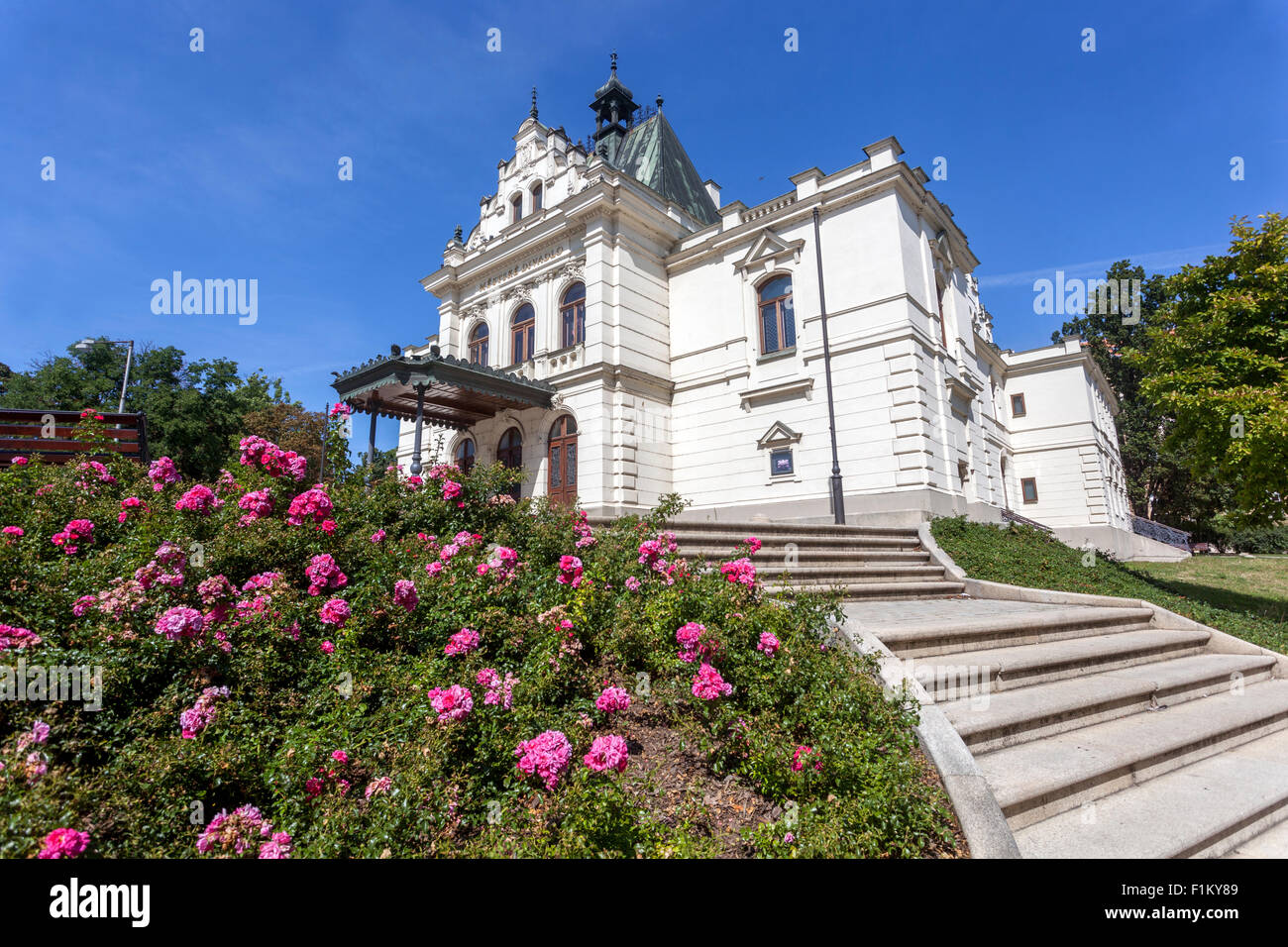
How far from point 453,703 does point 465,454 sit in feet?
66.9

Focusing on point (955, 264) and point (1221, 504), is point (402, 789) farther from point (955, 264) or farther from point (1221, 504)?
point (1221, 504)

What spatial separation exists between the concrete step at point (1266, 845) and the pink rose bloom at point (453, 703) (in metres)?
4.53

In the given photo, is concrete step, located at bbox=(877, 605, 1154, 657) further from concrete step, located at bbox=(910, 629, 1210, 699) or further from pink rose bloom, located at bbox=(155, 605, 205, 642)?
pink rose bloom, located at bbox=(155, 605, 205, 642)

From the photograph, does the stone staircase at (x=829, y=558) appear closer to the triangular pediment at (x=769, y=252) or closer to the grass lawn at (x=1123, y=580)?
the grass lawn at (x=1123, y=580)

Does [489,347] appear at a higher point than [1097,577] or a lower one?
higher

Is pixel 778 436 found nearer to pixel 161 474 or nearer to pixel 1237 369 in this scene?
pixel 1237 369

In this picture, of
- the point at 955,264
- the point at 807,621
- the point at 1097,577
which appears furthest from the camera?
the point at 955,264

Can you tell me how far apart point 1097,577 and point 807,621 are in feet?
38.0

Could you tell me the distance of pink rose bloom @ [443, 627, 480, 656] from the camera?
3885 mm

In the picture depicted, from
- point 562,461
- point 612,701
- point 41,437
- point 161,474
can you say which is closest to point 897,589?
point 612,701

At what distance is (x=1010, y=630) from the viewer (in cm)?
629

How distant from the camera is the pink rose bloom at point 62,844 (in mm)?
1939

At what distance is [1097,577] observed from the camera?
41.0ft

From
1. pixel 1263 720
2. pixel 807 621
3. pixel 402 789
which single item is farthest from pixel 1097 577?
pixel 402 789
